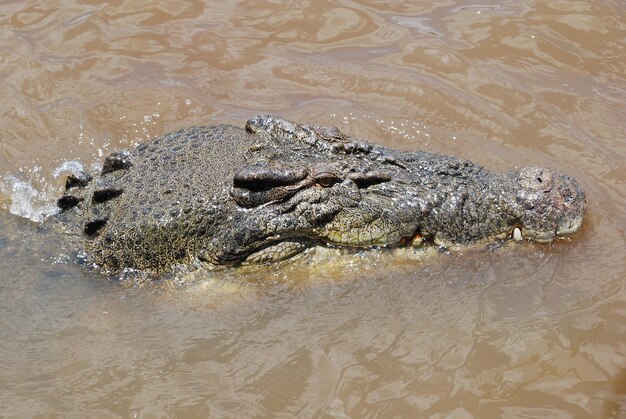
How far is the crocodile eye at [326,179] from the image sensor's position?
4.63 metres

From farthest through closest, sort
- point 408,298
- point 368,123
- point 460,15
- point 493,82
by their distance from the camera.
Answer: point 460,15
point 493,82
point 368,123
point 408,298

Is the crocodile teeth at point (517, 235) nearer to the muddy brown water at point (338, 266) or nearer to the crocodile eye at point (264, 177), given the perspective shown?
the muddy brown water at point (338, 266)

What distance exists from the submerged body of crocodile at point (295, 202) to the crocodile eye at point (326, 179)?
0.03ft

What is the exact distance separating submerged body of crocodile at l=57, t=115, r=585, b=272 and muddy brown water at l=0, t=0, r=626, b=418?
0.19 m

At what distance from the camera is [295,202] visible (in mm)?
4566

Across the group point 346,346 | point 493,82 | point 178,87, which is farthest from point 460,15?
point 346,346

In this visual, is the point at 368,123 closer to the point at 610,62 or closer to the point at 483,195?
the point at 483,195

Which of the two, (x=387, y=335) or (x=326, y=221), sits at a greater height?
(x=326, y=221)

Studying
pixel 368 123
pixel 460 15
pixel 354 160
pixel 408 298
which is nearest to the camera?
pixel 408 298

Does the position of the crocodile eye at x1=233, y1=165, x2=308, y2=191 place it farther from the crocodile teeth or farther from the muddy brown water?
the crocodile teeth

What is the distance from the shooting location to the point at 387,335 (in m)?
4.39

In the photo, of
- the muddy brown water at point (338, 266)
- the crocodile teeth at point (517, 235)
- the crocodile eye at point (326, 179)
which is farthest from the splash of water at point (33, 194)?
the crocodile teeth at point (517, 235)

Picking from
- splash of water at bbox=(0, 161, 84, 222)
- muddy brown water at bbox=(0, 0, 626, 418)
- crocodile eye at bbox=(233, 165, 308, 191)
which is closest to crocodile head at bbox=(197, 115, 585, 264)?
crocodile eye at bbox=(233, 165, 308, 191)

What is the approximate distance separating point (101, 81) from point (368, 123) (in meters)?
3.05
